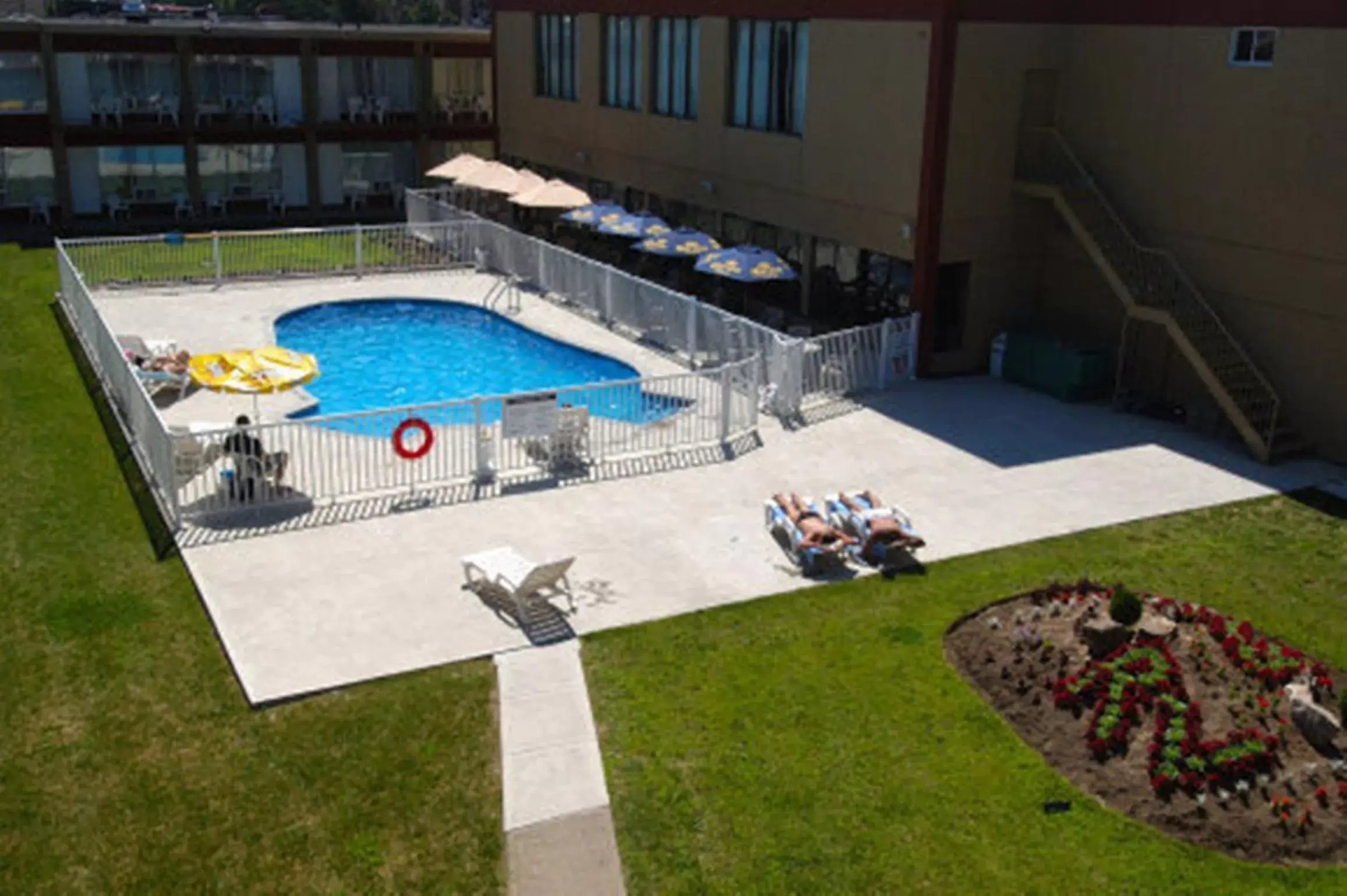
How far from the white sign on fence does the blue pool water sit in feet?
8.15

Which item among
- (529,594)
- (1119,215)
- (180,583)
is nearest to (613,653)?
(529,594)

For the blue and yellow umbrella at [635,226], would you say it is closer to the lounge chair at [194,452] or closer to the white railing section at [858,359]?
the white railing section at [858,359]

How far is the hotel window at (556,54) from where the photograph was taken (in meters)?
35.6

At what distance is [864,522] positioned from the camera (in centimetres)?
1558

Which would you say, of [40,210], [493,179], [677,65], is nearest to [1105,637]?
[677,65]

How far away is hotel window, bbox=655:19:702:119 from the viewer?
29562 mm

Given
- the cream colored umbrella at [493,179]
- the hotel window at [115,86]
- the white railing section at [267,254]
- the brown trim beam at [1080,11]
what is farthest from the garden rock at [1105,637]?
the hotel window at [115,86]

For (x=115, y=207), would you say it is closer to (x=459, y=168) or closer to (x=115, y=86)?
(x=115, y=86)

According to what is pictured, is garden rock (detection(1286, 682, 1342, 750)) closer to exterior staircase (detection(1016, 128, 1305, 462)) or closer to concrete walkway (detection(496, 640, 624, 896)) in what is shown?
concrete walkway (detection(496, 640, 624, 896))

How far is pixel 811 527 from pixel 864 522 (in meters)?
0.75

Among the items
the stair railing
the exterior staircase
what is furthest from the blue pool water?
the stair railing

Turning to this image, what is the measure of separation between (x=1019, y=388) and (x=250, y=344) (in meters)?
14.9

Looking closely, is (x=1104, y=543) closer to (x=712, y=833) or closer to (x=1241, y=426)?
(x=1241, y=426)

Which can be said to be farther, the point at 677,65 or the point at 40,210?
the point at 40,210
